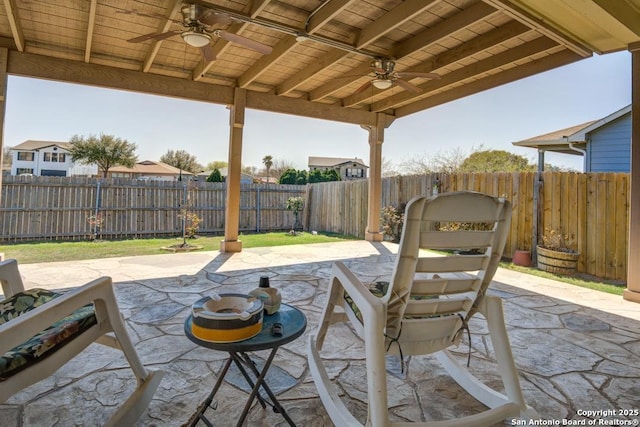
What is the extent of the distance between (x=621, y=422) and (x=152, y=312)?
3.05 metres

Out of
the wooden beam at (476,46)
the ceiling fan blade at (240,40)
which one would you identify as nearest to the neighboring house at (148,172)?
the wooden beam at (476,46)

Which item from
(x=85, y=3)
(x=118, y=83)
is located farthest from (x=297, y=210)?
(x=85, y=3)

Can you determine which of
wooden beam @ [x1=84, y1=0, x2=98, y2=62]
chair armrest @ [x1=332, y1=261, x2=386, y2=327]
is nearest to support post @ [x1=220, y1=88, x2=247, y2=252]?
wooden beam @ [x1=84, y1=0, x2=98, y2=62]

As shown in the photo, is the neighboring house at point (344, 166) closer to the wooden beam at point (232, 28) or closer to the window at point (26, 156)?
the window at point (26, 156)

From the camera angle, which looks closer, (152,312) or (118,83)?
(152,312)

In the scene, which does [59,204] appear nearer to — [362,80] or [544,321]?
[362,80]

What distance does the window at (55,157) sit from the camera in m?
24.0

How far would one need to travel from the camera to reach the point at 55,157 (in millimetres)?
24141

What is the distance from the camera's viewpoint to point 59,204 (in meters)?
6.95

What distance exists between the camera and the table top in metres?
1.19

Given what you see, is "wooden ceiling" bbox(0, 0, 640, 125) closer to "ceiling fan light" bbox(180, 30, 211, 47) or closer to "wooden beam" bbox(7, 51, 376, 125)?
"wooden beam" bbox(7, 51, 376, 125)

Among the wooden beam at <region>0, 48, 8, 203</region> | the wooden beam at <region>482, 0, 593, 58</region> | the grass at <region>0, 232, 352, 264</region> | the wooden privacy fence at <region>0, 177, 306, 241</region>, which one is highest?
the wooden beam at <region>482, 0, 593, 58</region>

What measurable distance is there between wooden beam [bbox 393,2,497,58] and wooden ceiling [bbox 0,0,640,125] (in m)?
0.01

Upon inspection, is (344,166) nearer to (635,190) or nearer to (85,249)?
(85,249)
